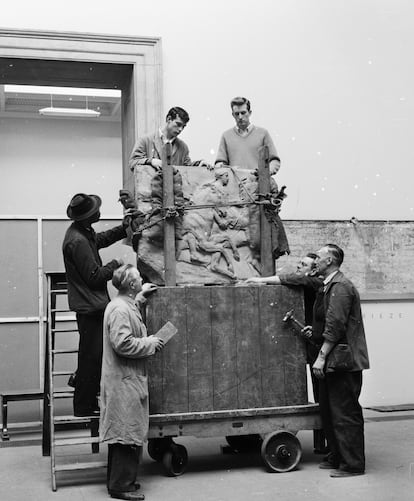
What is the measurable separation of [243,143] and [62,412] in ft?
13.0

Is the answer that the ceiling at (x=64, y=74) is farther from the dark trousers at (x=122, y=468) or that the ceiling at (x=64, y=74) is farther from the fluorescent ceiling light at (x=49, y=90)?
the dark trousers at (x=122, y=468)

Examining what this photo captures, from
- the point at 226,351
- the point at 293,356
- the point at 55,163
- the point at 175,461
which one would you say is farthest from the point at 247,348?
the point at 55,163

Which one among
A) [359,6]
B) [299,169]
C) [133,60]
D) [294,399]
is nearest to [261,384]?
[294,399]

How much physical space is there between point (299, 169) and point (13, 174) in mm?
6714

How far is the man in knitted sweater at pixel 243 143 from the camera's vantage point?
25.0ft

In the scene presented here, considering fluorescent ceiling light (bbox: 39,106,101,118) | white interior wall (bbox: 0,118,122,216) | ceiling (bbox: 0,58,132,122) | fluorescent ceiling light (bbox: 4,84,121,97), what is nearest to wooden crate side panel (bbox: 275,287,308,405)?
ceiling (bbox: 0,58,132,122)

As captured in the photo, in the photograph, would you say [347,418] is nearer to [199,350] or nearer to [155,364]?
[199,350]

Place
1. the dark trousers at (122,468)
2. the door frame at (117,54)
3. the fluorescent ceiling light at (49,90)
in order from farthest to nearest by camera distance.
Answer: the fluorescent ceiling light at (49,90), the door frame at (117,54), the dark trousers at (122,468)

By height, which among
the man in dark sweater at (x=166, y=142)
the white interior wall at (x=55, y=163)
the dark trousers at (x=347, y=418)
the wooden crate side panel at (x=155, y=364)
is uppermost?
the white interior wall at (x=55, y=163)

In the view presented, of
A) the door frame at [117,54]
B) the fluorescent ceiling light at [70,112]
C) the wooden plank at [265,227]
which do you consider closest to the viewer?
the wooden plank at [265,227]

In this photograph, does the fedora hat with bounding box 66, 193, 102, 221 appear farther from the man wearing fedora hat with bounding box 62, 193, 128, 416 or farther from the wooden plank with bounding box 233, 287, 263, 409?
the wooden plank with bounding box 233, 287, 263, 409

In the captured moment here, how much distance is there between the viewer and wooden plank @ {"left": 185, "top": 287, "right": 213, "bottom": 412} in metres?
6.65

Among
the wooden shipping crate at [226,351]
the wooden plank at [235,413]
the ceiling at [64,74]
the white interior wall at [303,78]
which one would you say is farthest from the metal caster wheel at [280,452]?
the ceiling at [64,74]

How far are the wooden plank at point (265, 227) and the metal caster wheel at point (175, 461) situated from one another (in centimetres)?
175
